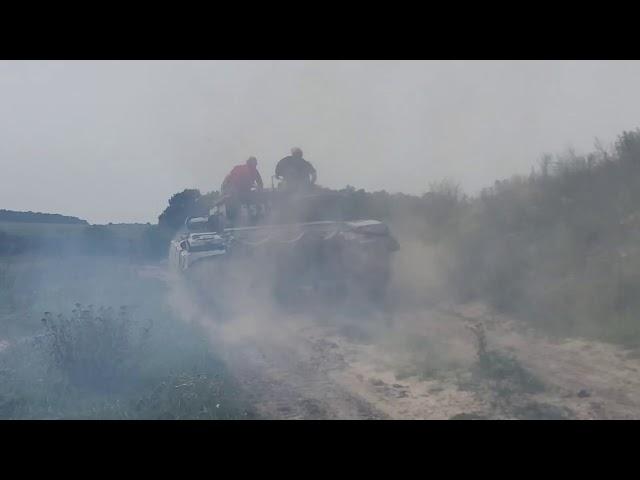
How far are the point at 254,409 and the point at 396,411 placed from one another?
4.49 ft

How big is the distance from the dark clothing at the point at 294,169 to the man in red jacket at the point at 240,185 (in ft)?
2.32

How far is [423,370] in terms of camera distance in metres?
7.55

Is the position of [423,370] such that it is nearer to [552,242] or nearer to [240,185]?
[552,242]

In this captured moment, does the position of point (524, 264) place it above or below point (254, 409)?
above

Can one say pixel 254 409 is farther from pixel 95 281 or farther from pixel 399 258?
pixel 95 281

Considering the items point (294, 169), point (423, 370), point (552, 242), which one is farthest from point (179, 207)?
point (423, 370)

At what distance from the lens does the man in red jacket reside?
554 inches

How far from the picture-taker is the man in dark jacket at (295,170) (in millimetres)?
13734

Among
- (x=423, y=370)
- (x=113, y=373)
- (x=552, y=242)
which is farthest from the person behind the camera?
→ (x=552, y=242)

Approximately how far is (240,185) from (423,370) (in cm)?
774

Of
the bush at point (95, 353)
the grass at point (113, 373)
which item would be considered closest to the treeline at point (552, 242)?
the grass at point (113, 373)

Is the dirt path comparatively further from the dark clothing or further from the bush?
the dark clothing
